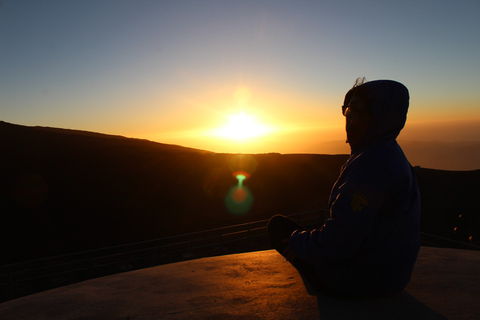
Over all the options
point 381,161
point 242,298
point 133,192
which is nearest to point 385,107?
point 381,161

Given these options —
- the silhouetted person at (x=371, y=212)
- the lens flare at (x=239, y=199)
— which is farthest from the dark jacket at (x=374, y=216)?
the lens flare at (x=239, y=199)

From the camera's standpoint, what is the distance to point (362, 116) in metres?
2.30

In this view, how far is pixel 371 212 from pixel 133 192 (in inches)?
947

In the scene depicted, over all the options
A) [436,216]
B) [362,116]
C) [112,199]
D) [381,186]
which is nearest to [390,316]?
[381,186]

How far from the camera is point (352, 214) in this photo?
203 cm

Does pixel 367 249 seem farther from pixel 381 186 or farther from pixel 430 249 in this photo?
pixel 430 249

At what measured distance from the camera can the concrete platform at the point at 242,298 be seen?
8.01 feet

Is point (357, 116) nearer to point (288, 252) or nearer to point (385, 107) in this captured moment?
point (385, 107)

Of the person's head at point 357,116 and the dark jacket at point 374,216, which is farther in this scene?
the person's head at point 357,116

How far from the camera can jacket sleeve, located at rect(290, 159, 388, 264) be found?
203cm

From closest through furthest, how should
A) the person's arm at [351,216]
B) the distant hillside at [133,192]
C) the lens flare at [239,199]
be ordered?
the person's arm at [351,216] < the distant hillside at [133,192] < the lens flare at [239,199]

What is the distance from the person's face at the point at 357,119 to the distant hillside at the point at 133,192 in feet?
51.8

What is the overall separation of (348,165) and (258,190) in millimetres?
25830

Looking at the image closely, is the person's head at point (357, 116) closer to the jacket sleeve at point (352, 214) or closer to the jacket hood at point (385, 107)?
the jacket hood at point (385, 107)
